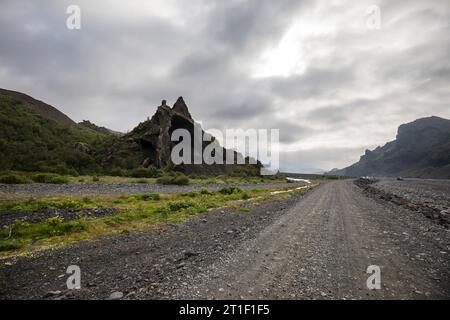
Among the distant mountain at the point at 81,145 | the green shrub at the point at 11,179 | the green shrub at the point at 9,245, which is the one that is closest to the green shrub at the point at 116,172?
the distant mountain at the point at 81,145

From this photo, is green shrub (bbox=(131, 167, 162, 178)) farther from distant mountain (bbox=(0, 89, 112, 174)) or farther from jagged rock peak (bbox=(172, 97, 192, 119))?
jagged rock peak (bbox=(172, 97, 192, 119))

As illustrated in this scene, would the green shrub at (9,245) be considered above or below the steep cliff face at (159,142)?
below

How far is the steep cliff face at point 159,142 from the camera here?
74.0 m

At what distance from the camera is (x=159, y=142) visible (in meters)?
76.6

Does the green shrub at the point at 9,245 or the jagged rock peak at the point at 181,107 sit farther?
the jagged rock peak at the point at 181,107

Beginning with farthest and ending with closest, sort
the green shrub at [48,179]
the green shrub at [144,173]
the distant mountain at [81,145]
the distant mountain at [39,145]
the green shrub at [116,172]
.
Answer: the green shrub at [144,173] → the green shrub at [116,172] → the distant mountain at [81,145] → the distant mountain at [39,145] → the green shrub at [48,179]

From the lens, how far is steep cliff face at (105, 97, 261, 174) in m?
74.0

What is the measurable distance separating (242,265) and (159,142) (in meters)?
72.2

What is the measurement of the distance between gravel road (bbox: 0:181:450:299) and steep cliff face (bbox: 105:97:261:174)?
63.0 m

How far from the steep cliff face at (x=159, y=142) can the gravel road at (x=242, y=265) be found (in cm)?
6298

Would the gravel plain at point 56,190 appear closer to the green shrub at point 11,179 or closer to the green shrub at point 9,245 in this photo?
the green shrub at point 11,179

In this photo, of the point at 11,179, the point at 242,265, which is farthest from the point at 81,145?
the point at 242,265

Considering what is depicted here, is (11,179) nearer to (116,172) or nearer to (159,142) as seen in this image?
(116,172)
